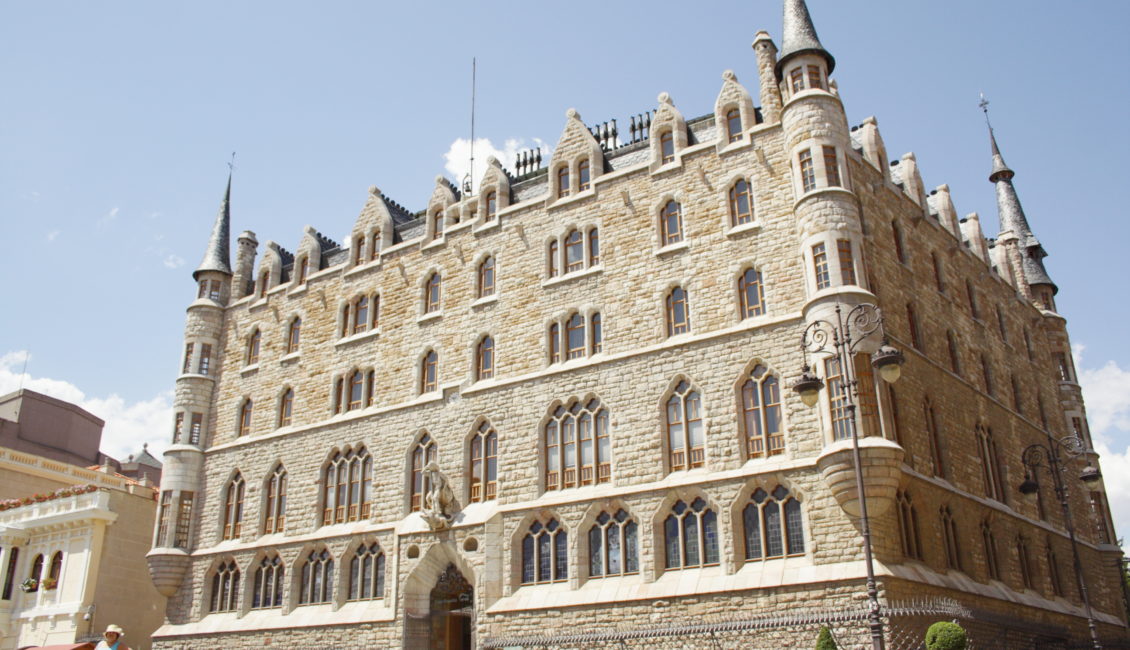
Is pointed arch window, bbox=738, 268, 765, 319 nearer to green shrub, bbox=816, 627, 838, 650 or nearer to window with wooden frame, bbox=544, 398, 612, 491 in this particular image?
window with wooden frame, bbox=544, 398, 612, 491

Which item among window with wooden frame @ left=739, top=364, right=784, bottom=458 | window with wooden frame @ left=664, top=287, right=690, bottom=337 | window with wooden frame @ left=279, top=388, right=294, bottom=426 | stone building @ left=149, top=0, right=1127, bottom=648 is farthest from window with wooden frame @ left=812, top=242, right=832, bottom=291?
window with wooden frame @ left=279, top=388, right=294, bottom=426

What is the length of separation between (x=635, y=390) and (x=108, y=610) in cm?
2072

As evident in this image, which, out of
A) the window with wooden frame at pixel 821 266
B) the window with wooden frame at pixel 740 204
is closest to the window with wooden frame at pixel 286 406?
the window with wooden frame at pixel 740 204

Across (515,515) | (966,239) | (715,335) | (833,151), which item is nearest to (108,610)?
(515,515)

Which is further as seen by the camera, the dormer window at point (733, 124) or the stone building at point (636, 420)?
the dormer window at point (733, 124)

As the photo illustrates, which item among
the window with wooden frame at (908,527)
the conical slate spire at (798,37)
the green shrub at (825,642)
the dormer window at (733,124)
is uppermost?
the conical slate spire at (798,37)

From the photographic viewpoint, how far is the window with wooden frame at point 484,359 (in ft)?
90.6

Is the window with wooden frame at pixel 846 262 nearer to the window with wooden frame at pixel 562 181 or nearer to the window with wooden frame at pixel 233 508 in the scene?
the window with wooden frame at pixel 562 181

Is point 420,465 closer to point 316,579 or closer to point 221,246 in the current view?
point 316,579

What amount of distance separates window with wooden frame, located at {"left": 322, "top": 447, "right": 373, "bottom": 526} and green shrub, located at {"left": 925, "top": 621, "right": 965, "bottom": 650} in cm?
1628

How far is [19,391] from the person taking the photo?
159ft

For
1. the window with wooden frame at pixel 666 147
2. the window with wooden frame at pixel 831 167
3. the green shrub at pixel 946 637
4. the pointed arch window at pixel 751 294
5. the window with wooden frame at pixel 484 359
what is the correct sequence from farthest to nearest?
the window with wooden frame at pixel 484 359
the window with wooden frame at pixel 666 147
the pointed arch window at pixel 751 294
the window with wooden frame at pixel 831 167
the green shrub at pixel 946 637

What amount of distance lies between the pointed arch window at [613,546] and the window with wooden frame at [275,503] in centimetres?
1119

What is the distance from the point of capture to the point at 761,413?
22.4 m
